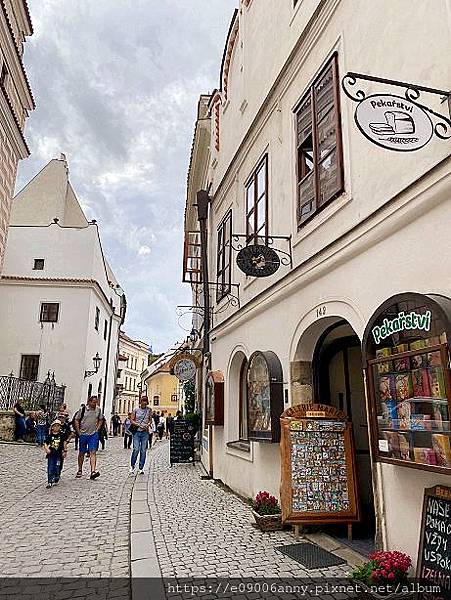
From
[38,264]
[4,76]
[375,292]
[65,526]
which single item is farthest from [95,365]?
[375,292]

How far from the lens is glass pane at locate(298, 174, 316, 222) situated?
6.88m

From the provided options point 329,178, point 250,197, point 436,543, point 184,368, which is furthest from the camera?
point 184,368

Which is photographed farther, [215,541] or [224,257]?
[224,257]

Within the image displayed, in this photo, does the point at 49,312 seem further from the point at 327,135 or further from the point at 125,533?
the point at 327,135

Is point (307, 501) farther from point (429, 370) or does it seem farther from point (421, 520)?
point (429, 370)

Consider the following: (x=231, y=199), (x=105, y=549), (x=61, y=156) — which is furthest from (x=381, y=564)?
(x=61, y=156)

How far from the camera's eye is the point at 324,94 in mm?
6730

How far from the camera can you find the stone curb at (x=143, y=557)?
4.19 m

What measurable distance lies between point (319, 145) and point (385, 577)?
543 cm

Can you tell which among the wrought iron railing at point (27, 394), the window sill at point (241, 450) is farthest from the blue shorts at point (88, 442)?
the wrought iron railing at point (27, 394)

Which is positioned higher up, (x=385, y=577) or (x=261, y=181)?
(x=261, y=181)

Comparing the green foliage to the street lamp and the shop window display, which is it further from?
the shop window display

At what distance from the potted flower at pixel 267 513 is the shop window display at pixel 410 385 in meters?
2.43

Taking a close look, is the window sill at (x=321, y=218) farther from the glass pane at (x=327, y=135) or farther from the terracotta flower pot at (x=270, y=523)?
the terracotta flower pot at (x=270, y=523)
